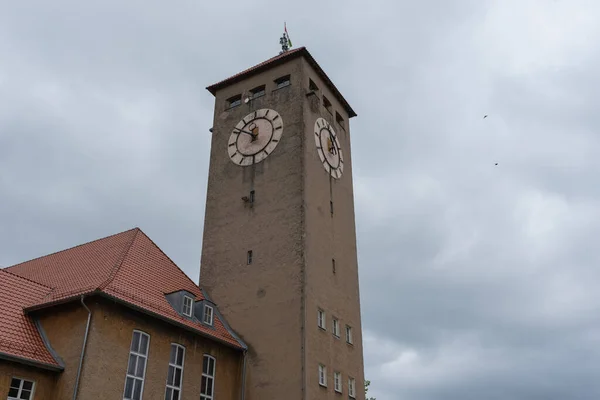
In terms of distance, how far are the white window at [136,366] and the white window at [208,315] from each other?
3440mm

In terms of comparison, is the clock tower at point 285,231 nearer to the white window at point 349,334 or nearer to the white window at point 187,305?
the white window at point 349,334

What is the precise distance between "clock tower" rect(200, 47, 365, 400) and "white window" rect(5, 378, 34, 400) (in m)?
8.20

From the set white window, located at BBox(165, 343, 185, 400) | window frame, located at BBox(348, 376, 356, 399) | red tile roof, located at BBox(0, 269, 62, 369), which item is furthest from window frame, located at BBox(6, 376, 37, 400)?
window frame, located at BBox(348, 376, 356, 399)

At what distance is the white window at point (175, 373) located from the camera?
61.1 feet

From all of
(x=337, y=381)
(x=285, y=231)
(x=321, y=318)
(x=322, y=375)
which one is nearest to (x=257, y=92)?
(x=285, y=231)

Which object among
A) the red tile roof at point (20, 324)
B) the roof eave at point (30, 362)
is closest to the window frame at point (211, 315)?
the red tile roof at point (20, 324)

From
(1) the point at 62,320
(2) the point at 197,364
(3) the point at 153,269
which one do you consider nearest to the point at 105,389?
(1) the point at 62,320

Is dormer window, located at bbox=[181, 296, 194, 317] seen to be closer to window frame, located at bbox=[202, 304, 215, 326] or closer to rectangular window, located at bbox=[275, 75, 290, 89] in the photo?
window frame, located at bbox=[202, 304, 215, 326]

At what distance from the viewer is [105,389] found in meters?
16.4

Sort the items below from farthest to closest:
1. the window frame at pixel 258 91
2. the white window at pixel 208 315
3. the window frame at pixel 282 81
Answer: the window frame at pixel 258 91 → the window frame at pixel 282 81 → the white window at pixel 208 315

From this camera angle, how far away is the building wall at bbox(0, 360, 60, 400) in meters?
15.2

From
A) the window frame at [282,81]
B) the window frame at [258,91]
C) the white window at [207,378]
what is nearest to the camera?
the white window at [207,378]

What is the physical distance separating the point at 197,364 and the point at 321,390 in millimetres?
4825

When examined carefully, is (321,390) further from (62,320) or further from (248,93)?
(248,93)
